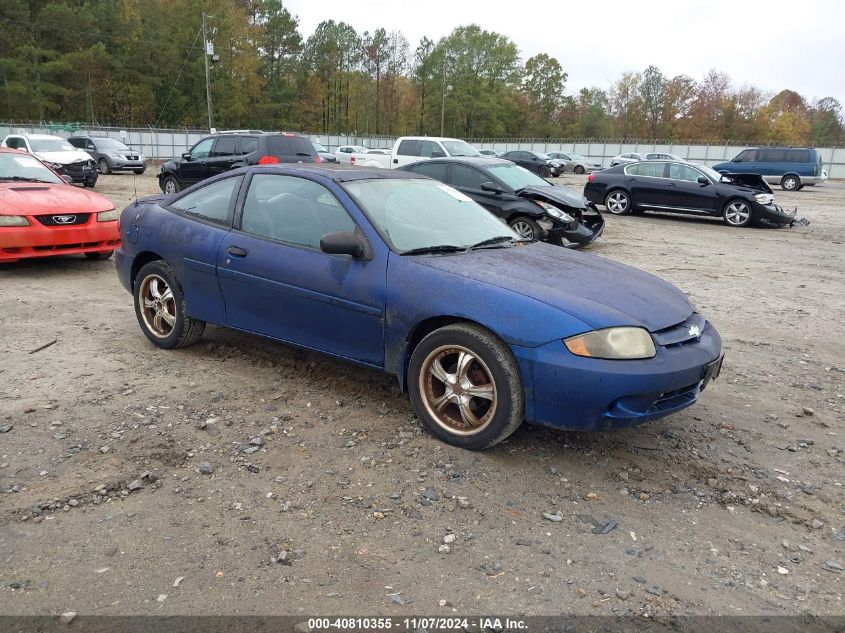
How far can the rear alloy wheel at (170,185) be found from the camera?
1627 centimetres

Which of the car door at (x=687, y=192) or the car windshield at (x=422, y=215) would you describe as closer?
the car windshield at (x=422, y=215)

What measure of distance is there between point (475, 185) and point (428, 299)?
802 cm

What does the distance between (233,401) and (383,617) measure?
2.26 metres

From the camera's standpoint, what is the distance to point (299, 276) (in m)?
4.25

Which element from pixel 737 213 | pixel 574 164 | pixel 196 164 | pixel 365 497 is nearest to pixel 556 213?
pixel 737 213

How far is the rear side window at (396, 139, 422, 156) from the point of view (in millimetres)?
18844

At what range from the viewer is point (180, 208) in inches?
204

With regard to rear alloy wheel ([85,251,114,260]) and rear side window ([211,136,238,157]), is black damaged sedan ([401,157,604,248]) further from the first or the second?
rear side window ([211,136,238,157])

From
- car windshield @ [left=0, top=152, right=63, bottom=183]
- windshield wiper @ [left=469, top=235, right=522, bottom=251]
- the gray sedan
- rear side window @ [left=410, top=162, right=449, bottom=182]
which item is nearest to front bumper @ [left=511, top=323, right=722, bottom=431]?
windshield wiper @ [left=469, top=235, right=522, bottom=251]

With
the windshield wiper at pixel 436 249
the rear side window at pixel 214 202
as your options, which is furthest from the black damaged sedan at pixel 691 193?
the rear side window at pixel 214 202

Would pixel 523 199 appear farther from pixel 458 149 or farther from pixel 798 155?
pixel 798 155

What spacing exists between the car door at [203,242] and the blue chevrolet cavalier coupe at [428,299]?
0.04ft

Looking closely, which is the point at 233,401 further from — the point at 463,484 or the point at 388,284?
the point at 463,484

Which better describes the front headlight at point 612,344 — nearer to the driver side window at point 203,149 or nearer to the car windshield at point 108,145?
the driver side window at point 203,149
